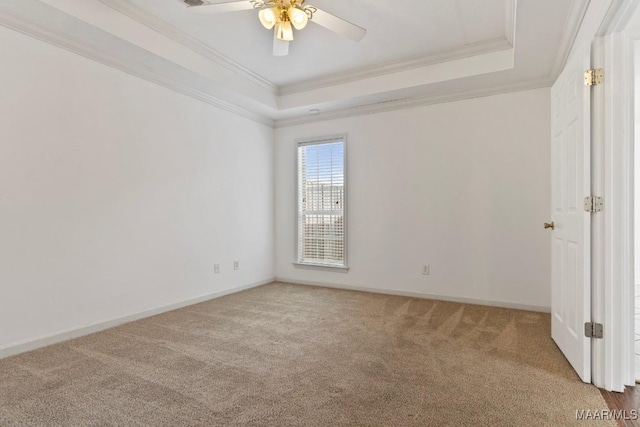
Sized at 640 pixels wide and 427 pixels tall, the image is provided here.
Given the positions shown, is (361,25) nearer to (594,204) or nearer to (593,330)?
(594,204)

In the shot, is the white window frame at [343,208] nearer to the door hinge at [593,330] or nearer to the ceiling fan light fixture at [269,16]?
the ceiling fan light fixture at [269,16]

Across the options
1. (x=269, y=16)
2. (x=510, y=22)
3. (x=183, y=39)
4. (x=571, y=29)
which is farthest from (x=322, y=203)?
(x=571, y=29)

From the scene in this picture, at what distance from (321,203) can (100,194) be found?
283 centimetres

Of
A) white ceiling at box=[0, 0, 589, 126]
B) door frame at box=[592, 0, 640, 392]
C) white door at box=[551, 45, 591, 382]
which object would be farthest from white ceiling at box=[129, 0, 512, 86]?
door frame at box=[592, 0, 640, 392]

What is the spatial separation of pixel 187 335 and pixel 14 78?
2435 millimetres

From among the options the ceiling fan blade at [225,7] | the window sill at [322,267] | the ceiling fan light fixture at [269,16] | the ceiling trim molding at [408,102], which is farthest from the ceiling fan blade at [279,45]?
the window sill at [322,267]

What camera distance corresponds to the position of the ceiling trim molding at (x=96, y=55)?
8.55 ft

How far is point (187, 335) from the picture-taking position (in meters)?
3.02

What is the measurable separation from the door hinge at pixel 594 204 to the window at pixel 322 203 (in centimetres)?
305

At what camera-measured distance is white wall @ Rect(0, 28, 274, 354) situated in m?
2.64

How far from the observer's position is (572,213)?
2379 millimetres

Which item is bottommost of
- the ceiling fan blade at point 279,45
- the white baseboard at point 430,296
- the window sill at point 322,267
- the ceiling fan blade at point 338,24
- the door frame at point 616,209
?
the white baseboard at point 430,296

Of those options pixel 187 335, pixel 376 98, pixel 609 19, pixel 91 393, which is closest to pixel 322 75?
pixel 376 98

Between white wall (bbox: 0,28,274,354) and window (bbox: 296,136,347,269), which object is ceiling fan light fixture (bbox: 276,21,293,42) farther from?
window (bbox: 296,136,347,269)
